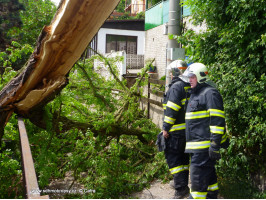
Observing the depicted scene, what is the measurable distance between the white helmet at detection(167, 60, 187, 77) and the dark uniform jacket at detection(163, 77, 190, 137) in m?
0.22

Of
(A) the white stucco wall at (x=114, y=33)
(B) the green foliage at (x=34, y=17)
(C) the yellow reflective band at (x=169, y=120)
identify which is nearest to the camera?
(C) the yellow reflective band at (x=169, y=120)

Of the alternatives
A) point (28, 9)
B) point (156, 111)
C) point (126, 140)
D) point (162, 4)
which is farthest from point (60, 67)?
point (28, 9)

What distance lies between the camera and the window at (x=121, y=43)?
22984mm

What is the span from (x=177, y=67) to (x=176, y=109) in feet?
2.49

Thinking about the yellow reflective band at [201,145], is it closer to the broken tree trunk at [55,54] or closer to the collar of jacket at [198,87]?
the collar of jacket at [198,87]

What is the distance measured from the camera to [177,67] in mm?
4656

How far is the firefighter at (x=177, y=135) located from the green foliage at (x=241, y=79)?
63cm

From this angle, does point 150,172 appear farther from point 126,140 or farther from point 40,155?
point 40,155

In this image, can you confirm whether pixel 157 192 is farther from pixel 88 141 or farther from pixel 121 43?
pixel 121 43

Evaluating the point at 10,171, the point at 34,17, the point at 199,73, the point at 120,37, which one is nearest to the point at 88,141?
the point at 10,171

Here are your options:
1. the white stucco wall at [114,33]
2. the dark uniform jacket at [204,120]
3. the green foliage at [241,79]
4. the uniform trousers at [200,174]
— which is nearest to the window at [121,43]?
the white stucco wall at [114,33]

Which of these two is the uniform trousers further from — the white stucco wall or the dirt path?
the white stucco wall

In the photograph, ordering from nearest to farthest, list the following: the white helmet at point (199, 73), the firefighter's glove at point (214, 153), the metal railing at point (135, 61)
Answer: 1. the firefighter's glove at point (214, 153)
2. the white helmet at point (199, 73)
3. the metal railing at point (135, 61)

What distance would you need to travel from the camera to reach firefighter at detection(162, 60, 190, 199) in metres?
4.27
